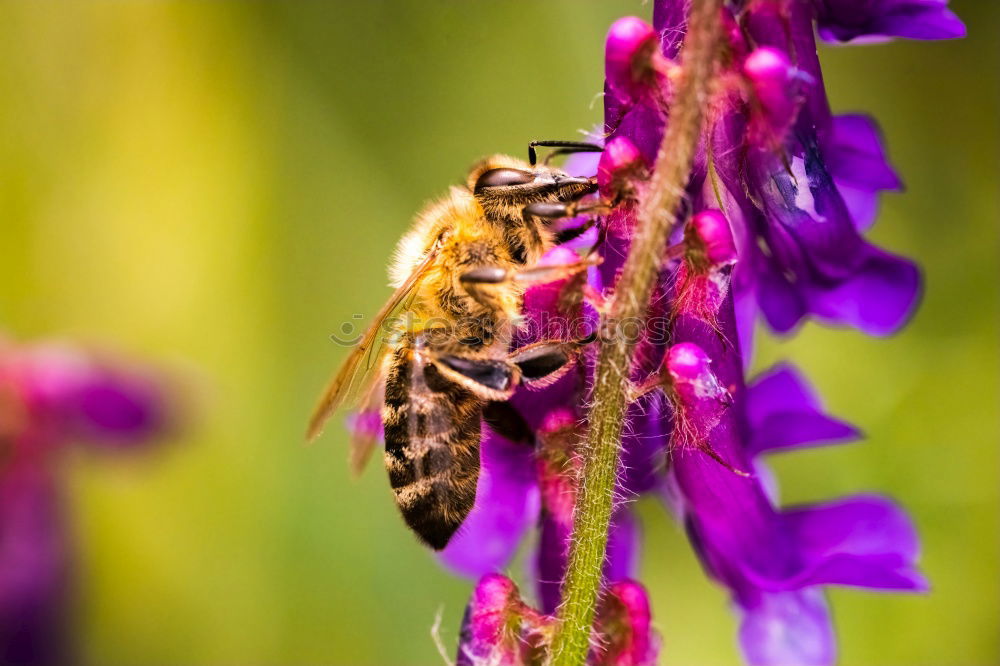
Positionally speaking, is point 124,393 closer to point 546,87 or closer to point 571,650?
point 546,87

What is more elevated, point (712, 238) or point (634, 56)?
point (634, 56)

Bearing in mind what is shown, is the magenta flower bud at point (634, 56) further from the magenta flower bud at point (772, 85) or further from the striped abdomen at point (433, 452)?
the striped abdomen at point (433, 452)

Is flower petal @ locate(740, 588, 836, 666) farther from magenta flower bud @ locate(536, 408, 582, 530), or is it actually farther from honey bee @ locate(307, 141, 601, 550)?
honey bee @ locate(307, 141, 601, 550)

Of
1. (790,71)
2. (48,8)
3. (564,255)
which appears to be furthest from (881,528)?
(48,8)

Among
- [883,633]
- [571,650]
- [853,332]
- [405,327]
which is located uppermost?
[405,327]

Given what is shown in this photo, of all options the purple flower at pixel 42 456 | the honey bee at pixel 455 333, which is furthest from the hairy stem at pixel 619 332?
the purple flower at pixel 42 456

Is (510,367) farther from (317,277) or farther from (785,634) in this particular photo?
(317,277)

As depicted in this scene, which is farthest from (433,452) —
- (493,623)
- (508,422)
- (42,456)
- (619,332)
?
(42,456)

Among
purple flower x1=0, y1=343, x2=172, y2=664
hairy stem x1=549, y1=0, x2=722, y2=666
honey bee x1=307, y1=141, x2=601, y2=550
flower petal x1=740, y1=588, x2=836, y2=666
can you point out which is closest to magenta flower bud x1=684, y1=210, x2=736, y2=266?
hairy stem x1=549, y1=0, x2=722, y2=666
